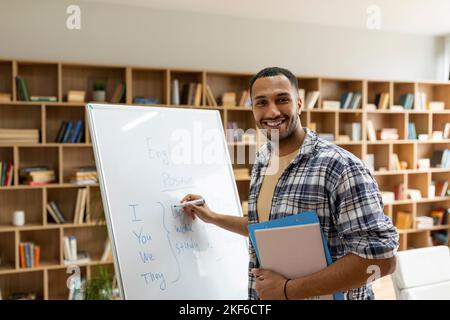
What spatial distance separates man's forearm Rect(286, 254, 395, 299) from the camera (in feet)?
3.55

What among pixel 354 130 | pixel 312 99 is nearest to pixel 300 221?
pixel 312 99

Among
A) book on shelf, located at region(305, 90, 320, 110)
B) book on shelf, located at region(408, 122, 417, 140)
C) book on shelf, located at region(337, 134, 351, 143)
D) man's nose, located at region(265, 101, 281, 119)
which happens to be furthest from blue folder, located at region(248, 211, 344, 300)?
book on shelf, located at region(408, 122, 417, 140)

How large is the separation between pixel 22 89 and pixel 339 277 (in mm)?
3211

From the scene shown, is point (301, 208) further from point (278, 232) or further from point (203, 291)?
point (203, 291)

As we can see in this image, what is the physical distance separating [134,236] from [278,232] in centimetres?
68

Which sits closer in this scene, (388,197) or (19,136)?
(19,136)

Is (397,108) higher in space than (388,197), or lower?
higher

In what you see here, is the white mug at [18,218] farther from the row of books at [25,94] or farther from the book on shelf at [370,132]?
the book on shelf at [370,132]

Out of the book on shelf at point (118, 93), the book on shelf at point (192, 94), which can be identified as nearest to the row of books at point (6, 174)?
the book on shelf at point (118, 93)

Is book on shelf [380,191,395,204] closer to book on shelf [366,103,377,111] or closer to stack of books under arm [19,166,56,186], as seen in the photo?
book on shelf [366,103,377,111]

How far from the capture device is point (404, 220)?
491cm

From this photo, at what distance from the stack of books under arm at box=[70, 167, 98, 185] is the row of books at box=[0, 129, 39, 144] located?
43cm

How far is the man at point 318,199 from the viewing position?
108cm

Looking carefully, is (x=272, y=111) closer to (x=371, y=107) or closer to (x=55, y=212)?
(x=55, y=212)
